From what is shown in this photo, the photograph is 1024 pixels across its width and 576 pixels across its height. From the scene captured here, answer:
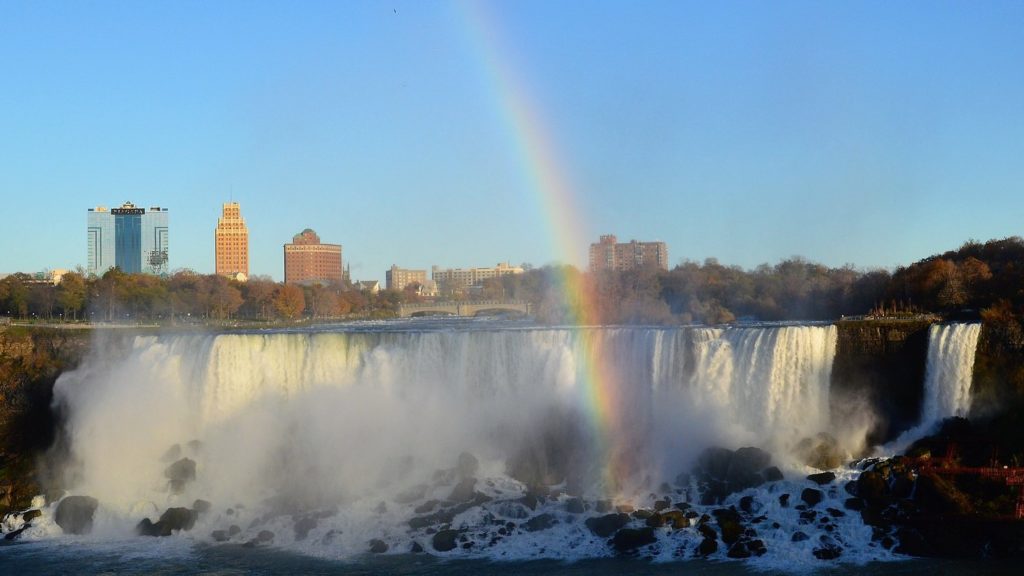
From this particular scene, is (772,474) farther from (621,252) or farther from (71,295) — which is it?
(621,252)

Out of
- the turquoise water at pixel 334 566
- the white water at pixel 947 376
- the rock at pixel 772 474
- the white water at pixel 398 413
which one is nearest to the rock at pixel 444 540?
the turquoise water at pixel 334 566

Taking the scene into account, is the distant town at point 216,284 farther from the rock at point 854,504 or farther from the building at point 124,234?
the rock at point 854,504

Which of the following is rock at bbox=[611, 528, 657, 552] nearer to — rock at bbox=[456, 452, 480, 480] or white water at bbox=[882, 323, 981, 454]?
rock at bbox=[456, 452, 480, 480]

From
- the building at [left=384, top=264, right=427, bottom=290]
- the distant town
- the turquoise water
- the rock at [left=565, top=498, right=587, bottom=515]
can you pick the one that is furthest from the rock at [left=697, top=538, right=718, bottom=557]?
the building at [left=384, top=264, right=427, bottom=290]

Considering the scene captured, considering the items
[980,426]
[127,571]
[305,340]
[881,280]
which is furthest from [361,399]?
[881,280]


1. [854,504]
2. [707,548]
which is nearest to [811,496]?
[854,504]

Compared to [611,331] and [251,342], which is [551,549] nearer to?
[611,331]
